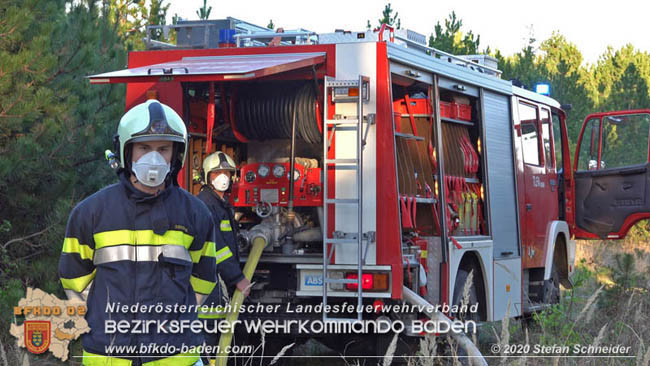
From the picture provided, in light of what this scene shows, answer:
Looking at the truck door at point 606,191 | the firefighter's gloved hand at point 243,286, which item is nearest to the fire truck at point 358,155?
the truck door at point 606,191

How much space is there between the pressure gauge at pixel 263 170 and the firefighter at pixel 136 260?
383cm

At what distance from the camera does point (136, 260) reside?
371 cm

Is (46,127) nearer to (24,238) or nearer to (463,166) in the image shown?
(24,238)

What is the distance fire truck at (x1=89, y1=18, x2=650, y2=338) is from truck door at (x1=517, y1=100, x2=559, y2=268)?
0.05m

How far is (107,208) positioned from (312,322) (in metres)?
3.91

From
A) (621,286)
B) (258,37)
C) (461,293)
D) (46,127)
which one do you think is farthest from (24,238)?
(621,286)

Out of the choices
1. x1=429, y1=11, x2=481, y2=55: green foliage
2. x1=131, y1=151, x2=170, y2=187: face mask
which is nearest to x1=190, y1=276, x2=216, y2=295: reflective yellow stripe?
x1=131, y1=151, x2=170, y2=187: face mask

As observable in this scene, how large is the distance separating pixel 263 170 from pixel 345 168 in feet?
3.04

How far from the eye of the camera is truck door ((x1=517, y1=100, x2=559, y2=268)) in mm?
10242

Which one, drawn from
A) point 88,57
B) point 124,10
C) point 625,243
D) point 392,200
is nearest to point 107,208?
point 392,200

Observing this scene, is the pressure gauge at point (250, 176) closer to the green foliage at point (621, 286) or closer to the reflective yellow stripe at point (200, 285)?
the reflective yellow stripe at point (200, 285)

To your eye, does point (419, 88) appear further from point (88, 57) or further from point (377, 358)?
point (88, 57)

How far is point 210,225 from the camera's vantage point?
13.2ft

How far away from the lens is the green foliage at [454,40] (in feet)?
65.9
